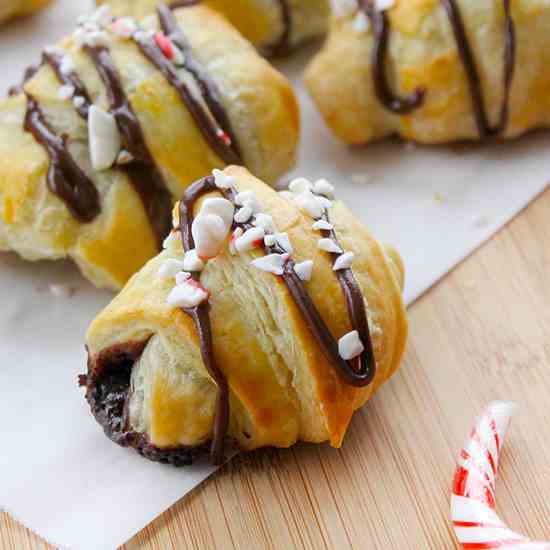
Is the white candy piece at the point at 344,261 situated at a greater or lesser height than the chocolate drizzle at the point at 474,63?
greater

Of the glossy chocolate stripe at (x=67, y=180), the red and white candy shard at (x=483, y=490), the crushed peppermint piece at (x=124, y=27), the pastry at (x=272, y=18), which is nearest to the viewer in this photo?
the red and white candy shard at (x=483, y=490)

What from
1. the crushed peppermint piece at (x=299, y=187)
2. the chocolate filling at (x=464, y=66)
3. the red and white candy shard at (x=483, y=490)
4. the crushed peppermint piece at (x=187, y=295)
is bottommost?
the red and white candy shard at (x=483, y=490)

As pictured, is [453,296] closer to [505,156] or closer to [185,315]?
[505,156]

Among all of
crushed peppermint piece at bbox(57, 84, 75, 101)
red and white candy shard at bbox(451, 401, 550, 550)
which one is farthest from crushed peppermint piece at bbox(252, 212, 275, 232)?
crushed peppermint piece at bbox(57, 84, 75, 101)

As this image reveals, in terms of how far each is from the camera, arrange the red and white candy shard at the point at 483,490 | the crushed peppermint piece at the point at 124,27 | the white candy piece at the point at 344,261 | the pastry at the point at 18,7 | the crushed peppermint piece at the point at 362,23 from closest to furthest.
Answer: the red and white candy shard at the point at 483,490, the white candy piece at the point at 344,261, the crushed peppermint piece at the point at 124,27, the crushed peppermint piece at the point at 362,23, the pastry at the point at 18,7

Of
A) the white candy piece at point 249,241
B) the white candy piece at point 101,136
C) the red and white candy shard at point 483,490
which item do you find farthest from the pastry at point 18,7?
the red and white candy shard at point 483,490

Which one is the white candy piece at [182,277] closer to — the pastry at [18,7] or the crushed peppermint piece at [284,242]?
the crushed peppermint piece at [284,242]
